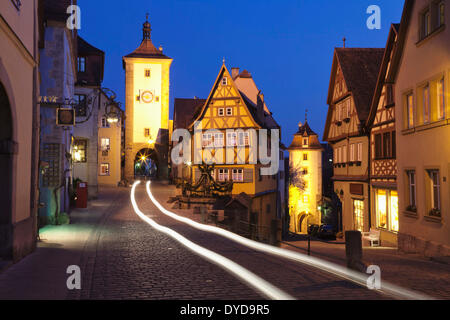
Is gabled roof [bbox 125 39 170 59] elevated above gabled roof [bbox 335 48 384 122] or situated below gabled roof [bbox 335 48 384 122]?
above

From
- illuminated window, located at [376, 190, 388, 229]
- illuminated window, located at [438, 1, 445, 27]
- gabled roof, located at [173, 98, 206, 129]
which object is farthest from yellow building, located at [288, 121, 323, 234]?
illuminated window, located at [438, 1, 445, 27]

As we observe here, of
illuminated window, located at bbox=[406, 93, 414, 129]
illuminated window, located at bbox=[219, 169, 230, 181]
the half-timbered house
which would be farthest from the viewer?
illuminated window, located at bbox=[219, 169, 230, 181]

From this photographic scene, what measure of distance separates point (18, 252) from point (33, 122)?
374cm

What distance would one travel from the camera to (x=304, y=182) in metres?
49.1

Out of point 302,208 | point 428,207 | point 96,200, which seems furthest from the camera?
point 302,208

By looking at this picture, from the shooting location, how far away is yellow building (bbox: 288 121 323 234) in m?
48.6

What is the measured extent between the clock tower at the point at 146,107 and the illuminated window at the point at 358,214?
3088cm

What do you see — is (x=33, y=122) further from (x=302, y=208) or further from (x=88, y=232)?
(x=302, y=208)

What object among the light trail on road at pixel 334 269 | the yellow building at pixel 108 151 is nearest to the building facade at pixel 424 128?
the light trail on road at pixel 334 269

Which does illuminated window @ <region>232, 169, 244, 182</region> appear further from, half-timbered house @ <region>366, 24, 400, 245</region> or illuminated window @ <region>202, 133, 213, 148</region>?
half-timbered house @ <region>366, 24, 400, 245</region>

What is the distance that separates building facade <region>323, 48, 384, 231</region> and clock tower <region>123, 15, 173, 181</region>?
27.5m

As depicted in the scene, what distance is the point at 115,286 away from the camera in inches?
335

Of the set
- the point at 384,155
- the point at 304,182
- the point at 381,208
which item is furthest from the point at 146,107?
the point at 381,208
